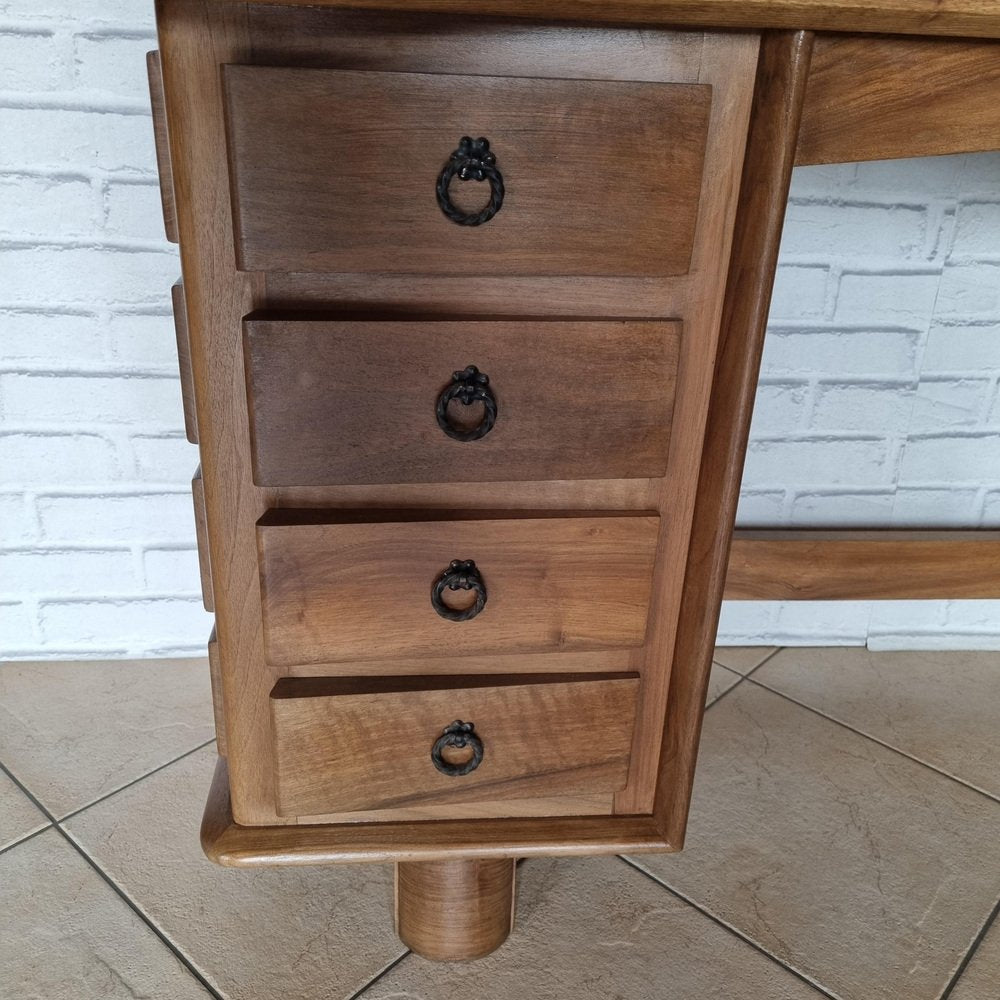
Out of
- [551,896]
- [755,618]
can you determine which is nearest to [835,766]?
[755,618]

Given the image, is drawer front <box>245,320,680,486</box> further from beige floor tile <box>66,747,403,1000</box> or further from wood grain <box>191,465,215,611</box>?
beige floor tile <box>66,747,403,1000</box>

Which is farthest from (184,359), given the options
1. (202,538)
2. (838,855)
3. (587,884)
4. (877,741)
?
(877,741)

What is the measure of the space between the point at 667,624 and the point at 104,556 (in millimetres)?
767

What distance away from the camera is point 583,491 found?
1.95 feet

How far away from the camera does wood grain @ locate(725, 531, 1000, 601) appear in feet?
3.55

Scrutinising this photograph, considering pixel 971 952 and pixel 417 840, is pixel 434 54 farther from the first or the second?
pixel 971 952

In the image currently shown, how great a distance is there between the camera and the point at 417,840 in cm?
67

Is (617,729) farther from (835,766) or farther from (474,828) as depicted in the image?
(835,766)

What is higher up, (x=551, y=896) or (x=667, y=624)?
(x=667, y=624)

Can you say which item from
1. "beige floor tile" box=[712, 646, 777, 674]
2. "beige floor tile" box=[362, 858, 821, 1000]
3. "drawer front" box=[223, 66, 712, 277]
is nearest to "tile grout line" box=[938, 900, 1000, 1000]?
"beige floor tile" box=[362, 858, 821, 1000]

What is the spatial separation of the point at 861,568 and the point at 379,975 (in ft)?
2.29

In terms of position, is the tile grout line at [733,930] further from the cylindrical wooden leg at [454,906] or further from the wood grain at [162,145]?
the wood grain at [162,145]

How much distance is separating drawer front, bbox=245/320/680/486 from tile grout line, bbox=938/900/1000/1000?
1.84ft

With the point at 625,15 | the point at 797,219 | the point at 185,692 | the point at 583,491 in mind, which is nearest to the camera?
the point at 625,15
